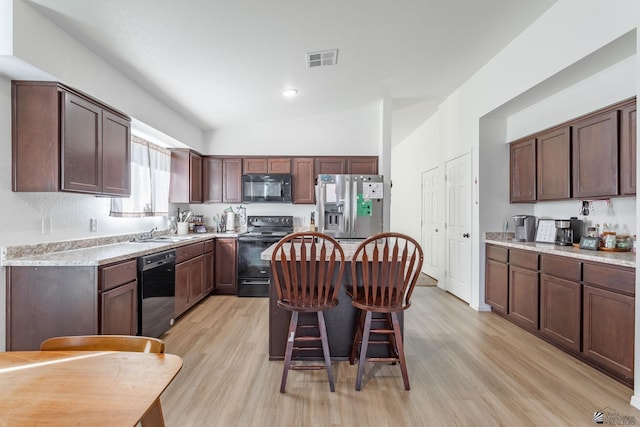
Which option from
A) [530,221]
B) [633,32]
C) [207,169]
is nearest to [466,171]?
[530,221]

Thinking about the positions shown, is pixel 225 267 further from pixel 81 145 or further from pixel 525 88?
pixel 525 88

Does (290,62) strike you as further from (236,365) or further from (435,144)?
(435,144)

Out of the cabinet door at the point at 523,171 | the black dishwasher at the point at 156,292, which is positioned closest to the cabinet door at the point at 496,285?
the cabinet door at the point at 523,171

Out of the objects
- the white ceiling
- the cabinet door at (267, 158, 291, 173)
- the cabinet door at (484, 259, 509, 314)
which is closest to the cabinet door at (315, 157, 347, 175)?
the cabinet door at (267, 158, 291, 173)

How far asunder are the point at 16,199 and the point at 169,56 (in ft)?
5.47

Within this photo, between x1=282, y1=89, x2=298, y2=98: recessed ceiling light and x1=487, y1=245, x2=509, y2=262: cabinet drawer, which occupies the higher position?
x1=282, y1=89, x2=298, y2=98: recessed ceiling light

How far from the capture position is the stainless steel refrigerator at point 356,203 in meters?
4.50

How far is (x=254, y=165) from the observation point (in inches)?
200

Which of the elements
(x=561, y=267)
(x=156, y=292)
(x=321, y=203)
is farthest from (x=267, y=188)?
(x=561, y=267)

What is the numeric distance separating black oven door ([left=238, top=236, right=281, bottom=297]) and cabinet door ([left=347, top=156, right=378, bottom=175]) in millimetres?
1653

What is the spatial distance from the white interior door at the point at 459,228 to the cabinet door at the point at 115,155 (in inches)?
160

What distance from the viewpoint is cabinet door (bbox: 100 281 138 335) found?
2.25 metres

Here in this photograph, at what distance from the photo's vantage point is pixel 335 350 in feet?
8.32

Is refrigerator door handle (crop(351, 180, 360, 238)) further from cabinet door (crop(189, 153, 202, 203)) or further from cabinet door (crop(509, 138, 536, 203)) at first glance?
cabinet door (crop(189, 153, 202, 203))
